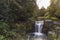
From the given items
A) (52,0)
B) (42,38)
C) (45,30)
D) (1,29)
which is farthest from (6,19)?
(52,0)

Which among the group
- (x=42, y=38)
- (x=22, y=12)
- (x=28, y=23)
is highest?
(x=22, y=12)

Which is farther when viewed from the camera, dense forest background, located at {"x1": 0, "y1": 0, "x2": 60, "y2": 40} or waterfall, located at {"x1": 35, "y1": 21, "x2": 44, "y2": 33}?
waterfall, located at {"x1": 35, "y1": 21, "x2": 44, "y2": 33}

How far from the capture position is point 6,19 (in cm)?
1068

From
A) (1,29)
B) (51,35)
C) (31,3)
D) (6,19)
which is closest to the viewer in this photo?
(1,29)

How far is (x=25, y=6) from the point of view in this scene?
512 inches

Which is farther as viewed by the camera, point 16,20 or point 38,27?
point 38,27

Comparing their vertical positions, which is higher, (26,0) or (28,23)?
(26,0)

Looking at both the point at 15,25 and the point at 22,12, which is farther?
the point at 22,12

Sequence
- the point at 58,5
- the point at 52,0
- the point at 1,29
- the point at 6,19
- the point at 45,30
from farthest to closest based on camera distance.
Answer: the point at 52,0, the point at 58,5, the point at 45,30, the point at 6,19, the point at 1,29

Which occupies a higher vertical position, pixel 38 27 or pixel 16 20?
pixel 16 20

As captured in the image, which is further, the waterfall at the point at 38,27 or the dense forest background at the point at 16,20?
the waterfall at the point at 38,27

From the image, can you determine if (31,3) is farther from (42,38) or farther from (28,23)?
(42,38)

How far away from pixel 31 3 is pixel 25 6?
2.26 ft

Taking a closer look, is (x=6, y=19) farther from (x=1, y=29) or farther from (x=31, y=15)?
(x=31, y=15)
